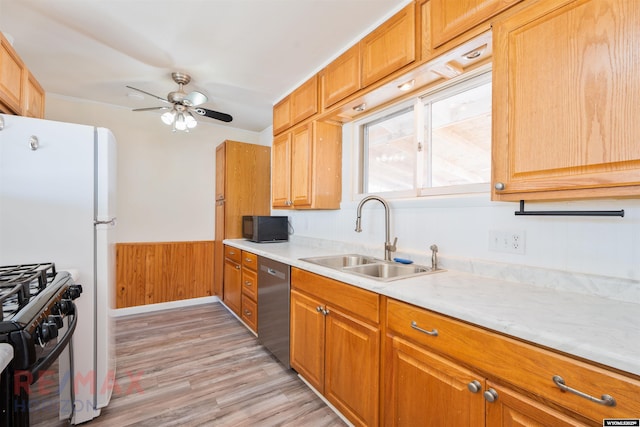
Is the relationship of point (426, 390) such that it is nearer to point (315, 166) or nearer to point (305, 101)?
point (315, 166)

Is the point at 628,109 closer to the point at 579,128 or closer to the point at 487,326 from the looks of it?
the point at 579,128

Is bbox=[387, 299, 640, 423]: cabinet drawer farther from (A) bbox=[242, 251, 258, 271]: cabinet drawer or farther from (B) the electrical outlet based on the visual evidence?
(A) bbox=[242, 251, 258, 271]: cabinet drawer

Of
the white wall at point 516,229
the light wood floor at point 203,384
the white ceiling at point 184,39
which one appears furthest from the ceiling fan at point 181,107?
the light wood floor at point 203,384

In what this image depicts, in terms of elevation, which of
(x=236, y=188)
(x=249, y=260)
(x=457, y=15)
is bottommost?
(x=249, y=260)

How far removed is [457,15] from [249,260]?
2334 millimetres

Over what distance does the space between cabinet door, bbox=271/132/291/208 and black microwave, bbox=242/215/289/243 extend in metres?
0.23

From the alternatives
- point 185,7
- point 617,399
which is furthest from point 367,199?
point 185,7

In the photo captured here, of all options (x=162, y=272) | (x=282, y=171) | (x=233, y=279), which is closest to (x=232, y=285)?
(x=233, y=279)

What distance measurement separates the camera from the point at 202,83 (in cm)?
270

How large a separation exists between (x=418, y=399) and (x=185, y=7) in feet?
7.95

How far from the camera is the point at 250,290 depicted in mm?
2637

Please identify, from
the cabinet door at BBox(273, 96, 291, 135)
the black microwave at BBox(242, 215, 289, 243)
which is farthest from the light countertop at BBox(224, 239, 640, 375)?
the cabinet door at BBox(273, 96, 291, 135)

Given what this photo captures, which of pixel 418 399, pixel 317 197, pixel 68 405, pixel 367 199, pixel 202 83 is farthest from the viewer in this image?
pixel 202 83

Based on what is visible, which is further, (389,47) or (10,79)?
(10,79)
